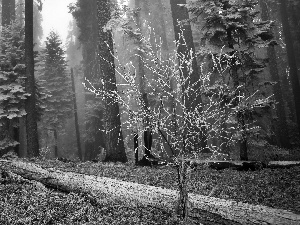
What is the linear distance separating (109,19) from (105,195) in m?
8.77

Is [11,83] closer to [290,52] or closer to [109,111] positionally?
[109,111]

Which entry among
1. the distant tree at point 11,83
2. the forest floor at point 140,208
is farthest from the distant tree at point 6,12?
the forest floor at point 140,208

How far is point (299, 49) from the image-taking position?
24.4 meters

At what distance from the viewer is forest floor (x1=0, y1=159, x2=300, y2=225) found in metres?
4.34

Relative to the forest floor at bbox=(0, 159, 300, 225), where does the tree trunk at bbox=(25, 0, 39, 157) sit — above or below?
above

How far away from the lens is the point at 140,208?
4793 mm

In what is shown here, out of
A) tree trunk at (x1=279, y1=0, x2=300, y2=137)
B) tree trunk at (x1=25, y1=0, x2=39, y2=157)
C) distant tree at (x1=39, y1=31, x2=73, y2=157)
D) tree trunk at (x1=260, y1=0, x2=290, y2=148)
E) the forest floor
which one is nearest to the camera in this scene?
the forest floor

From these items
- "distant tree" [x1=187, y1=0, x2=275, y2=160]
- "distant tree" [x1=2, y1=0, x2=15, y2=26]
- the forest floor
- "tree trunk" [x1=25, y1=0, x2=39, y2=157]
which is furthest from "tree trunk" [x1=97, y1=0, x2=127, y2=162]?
"distant tree" [x1=2, y1=0, x2=15, y2=26]

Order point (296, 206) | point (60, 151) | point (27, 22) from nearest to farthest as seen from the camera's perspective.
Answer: point (296, 206) < point (27, 22) < point (60, 151)

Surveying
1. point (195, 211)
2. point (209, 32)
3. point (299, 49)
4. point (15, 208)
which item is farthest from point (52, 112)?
point (299, 49)

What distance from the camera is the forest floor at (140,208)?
171 inches

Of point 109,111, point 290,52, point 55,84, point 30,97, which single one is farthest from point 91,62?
point 290,52

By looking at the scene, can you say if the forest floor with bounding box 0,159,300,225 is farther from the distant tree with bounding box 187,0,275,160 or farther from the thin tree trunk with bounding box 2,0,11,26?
the thin tree trunk with bounding box 2,0,11,26

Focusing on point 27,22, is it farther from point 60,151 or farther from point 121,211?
point 60,151
